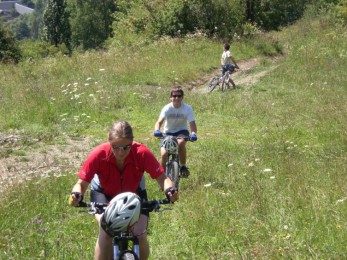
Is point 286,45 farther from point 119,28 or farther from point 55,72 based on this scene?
point 55,72

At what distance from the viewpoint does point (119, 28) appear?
113ft

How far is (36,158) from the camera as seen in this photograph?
32.6 feet

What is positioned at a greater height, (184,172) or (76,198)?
(76,198)

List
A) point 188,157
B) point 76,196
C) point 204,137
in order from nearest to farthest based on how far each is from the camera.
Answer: point 76,196
point 188,157
point 204,137

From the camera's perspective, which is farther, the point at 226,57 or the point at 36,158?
the point at 226,57

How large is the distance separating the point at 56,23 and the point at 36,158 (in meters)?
60.4

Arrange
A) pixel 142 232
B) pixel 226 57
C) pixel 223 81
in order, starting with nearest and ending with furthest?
pixel 142 232, pixel 223 81, pixel 226 57

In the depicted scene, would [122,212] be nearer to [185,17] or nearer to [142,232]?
[142,232]

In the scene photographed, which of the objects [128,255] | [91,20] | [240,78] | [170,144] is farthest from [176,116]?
[91,20]

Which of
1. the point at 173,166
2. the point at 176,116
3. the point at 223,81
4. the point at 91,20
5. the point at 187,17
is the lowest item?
the point at 91,20

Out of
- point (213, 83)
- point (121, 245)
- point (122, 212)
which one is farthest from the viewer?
point (213, 83)

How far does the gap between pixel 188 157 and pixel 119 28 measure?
2588cm

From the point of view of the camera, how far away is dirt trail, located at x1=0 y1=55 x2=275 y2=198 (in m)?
8.48

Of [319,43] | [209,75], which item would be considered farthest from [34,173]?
[319,43]
